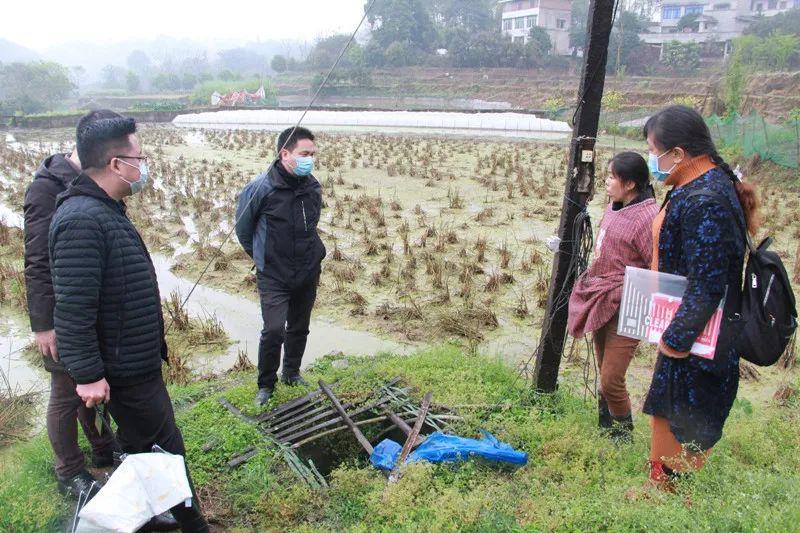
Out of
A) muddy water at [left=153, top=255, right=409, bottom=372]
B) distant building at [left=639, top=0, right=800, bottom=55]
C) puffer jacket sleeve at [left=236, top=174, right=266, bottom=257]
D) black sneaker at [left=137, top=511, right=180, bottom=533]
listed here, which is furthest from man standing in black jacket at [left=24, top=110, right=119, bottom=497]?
distant building at [left=639, top=0, right=800, bottom=55]

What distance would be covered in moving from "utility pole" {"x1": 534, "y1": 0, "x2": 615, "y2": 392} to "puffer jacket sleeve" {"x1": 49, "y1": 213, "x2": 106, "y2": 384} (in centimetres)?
238

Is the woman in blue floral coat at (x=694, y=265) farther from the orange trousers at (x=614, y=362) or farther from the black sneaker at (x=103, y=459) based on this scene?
the black sneaker at (x=103, y=459)

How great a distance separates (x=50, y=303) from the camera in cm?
257

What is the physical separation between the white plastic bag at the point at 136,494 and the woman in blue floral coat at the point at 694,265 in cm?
188

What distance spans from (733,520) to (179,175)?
1430cm

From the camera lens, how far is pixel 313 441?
3.39 meters

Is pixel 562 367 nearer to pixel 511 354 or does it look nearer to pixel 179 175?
pixel 511 354

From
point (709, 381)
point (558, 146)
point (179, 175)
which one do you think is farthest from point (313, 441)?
point (558, 146)

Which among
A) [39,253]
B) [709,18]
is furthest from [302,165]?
[709,18]

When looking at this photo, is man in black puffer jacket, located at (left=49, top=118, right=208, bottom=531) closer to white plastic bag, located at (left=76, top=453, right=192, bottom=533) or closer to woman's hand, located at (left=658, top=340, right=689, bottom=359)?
white plastic bag, located at (left=76, top=453, right=192, bottom=533)

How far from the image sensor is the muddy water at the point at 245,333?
517 centimetres

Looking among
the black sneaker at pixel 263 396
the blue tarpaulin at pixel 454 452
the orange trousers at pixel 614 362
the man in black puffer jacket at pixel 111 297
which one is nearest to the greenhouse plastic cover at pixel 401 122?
the black sneaker at pixel 263 396

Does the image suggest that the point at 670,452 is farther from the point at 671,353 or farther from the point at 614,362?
the point at 614,362

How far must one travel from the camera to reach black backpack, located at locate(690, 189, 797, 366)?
6.56 feet
